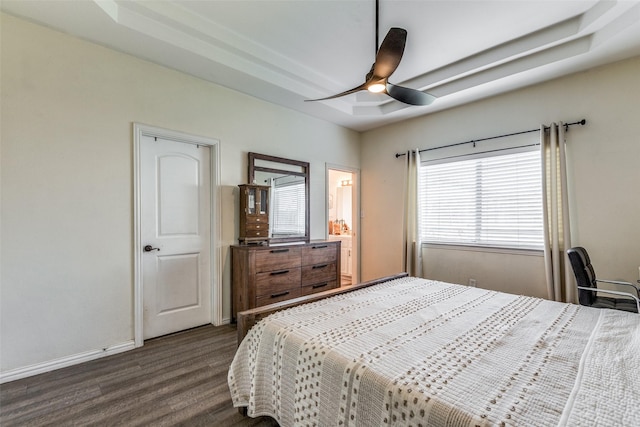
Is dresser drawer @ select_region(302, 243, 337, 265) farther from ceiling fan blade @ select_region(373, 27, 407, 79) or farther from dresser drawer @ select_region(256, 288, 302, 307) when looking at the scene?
ceiling fan blade @ select_region(373, 27, 407, 79)

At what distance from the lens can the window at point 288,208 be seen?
3.88 metres

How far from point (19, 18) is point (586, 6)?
14.6 ft

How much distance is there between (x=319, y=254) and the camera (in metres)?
3.83

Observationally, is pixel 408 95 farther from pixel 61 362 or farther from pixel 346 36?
pixel 61 362

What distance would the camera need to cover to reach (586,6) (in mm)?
2342

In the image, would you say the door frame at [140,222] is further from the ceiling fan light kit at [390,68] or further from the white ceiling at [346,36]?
the ceiling fan light kit at [390,68]

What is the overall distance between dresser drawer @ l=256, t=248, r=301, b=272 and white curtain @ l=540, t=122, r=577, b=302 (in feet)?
9.14

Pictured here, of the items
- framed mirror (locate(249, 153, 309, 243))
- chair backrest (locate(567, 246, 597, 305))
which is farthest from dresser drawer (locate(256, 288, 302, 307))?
chair backrest (locate(567, 246, 597, 305))

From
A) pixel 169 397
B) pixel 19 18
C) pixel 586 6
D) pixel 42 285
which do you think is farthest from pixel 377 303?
pixel 19 18

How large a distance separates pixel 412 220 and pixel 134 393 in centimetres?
368

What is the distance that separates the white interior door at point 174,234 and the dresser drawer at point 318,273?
115 centimetres

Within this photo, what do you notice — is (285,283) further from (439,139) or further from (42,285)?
(439,139)

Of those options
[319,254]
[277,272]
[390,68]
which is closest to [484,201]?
[319,254]

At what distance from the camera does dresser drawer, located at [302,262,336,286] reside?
12.1ft
